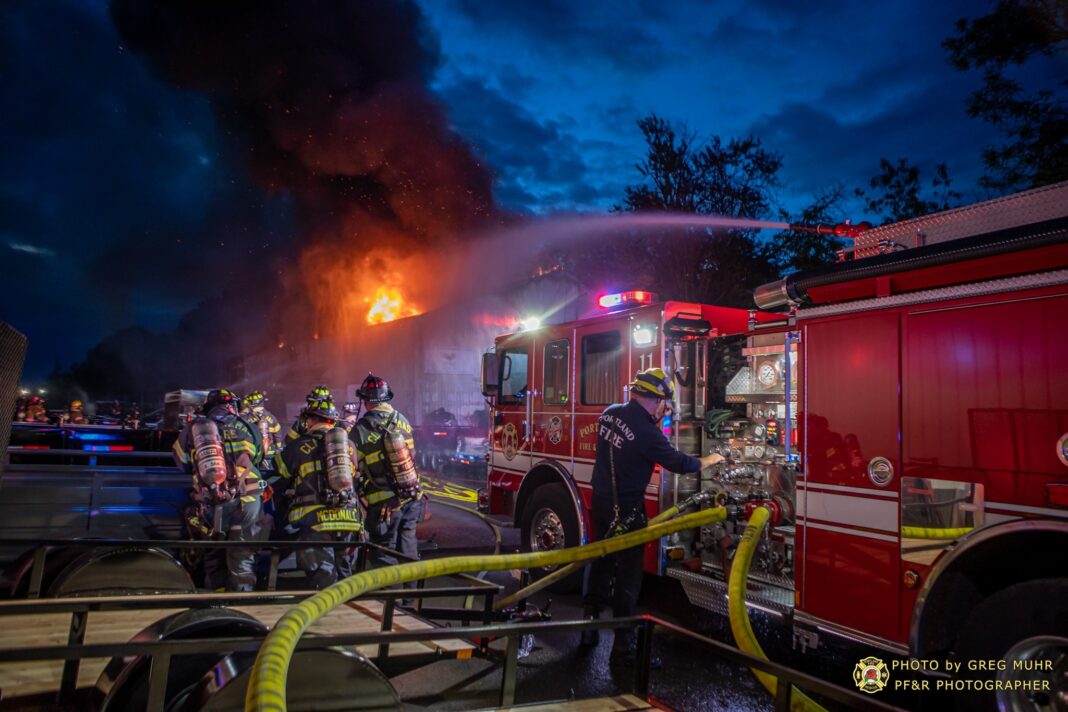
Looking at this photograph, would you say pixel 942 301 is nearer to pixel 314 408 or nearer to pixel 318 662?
pixel 318 662

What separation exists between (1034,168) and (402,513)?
40.3ft

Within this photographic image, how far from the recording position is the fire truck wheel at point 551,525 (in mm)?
6617

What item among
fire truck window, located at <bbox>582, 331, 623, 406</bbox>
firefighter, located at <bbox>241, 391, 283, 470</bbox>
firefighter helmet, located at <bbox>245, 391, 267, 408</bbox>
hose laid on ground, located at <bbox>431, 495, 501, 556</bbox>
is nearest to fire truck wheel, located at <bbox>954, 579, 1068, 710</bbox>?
hose laid on ground, located at <bbox>431, 495, 501, 556</bbox>

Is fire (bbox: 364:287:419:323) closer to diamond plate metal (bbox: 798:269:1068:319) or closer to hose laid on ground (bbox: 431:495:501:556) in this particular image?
hose laid on ground (bbox: 431:495:501:556)

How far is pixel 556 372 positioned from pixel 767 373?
2.43m

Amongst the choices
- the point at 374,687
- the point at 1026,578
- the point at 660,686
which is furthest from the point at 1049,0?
the point at 374,687

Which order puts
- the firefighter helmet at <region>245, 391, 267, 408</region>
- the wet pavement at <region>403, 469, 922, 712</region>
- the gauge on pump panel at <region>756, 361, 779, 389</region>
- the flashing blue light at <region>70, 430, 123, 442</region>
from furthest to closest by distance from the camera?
the flashing blue light at <region>70, 430, 123, 442</region> < the firefighter helmet at <region>245, 391, 267, 408</region> < the gauge on pump panel at <region>756, 361, 779, 389</region> < the wet pavement at <region>403, 469, 922, 712</region>

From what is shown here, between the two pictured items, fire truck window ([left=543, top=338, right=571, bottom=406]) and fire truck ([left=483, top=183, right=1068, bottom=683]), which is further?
fire truck window ([left=543, top=338, right=571, bottom=406])

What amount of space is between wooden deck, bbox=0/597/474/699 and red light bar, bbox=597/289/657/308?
345 cm

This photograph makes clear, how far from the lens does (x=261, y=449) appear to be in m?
6.54

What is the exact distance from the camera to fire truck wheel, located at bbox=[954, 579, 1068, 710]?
10.1 ft

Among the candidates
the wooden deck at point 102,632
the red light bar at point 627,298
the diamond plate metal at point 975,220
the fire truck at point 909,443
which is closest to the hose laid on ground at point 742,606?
the fire truck at point 909,443

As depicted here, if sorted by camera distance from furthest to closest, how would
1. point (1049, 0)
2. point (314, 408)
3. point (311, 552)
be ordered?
1. point (1049, 0)
2. point (314, 408)
3. point (311, 552)

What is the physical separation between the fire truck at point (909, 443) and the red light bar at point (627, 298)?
344 mm
